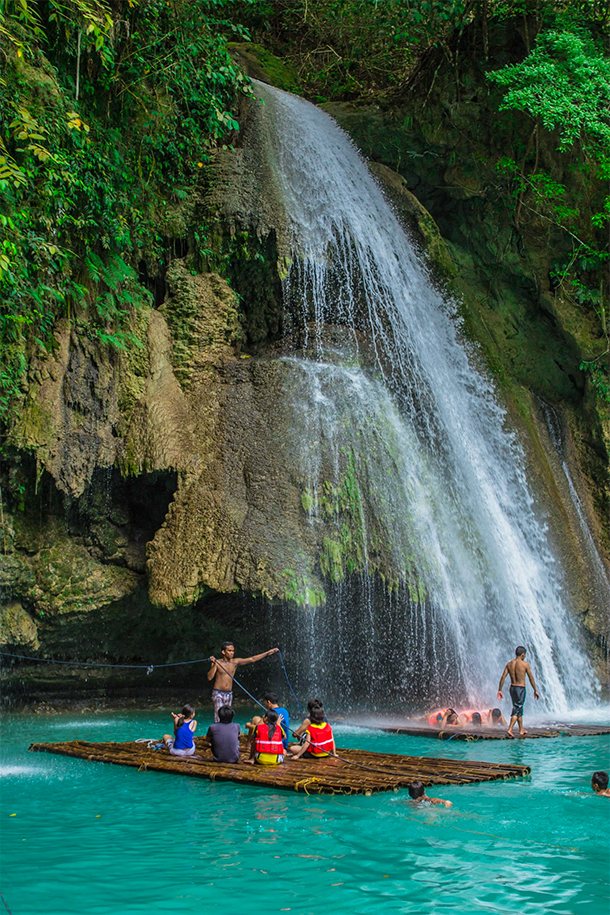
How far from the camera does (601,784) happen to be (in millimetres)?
7195

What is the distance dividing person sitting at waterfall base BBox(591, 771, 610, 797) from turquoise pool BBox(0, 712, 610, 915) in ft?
0.38

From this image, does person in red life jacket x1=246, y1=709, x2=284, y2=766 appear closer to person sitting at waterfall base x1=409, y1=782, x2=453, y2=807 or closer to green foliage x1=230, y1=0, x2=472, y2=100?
person sitting at waterfall base x1=409, y1=782, x2=453, y2=807

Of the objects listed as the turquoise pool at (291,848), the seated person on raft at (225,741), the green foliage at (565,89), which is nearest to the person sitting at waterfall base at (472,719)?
the turquoise pool at (291,848)

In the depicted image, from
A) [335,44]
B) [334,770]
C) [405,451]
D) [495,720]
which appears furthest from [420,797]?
[335,44]

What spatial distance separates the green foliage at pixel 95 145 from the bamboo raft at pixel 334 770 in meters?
5.61

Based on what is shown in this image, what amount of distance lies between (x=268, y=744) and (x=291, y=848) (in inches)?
117

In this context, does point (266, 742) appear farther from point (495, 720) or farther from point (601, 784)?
point (495, 720)

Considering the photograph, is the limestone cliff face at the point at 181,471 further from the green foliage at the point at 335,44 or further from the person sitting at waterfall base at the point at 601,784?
the person sitting at waterfall base at the point at 601,784

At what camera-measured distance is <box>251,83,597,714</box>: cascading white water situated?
43.7ft

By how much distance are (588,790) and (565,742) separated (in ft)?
9.64

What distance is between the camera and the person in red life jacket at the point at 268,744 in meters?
8.50

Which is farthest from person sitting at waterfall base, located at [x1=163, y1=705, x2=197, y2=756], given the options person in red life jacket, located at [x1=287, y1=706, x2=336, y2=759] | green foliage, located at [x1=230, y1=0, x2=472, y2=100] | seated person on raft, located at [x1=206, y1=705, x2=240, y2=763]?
green foliage, located at [x1=230, y1=0, x2=472, y2=100]

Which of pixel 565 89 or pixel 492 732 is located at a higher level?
pixel 565 89

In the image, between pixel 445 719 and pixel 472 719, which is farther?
pixel 472 719
